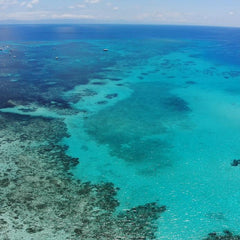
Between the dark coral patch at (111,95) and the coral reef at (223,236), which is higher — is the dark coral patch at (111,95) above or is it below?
above

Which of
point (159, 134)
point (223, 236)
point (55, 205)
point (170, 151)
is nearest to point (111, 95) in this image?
point (159, 134)

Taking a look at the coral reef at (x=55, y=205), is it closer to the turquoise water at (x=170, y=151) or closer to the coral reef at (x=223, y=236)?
the turquoise water at (x=170, y=151)

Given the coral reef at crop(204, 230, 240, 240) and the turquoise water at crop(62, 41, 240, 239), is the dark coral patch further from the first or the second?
the coral reef at crop(204, 230, 240, 240)

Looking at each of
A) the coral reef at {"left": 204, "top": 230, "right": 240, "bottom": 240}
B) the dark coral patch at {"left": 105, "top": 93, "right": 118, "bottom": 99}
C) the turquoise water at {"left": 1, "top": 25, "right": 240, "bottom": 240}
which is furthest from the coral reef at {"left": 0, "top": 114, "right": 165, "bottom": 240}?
the dark coral patch at {"left": 105, "top": 93, "right": 118, "bottom": 99}

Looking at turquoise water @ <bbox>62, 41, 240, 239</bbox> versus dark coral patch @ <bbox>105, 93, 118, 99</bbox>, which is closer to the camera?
turquoise water @ <bbox>62, 41, 240, 239</bbox>

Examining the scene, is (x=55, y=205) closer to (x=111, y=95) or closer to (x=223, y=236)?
(x=223, y=236)

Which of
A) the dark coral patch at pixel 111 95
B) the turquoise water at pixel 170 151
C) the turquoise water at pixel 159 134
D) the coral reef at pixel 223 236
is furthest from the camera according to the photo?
the dark coral patch at pixel 111 95

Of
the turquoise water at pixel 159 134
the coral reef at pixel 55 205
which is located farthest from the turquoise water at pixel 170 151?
the coral reef at pixel 55 205

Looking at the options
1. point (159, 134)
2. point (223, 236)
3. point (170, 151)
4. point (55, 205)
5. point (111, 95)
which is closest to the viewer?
point (223, 236)

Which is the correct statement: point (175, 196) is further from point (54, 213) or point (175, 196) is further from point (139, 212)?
point (54, 213)
